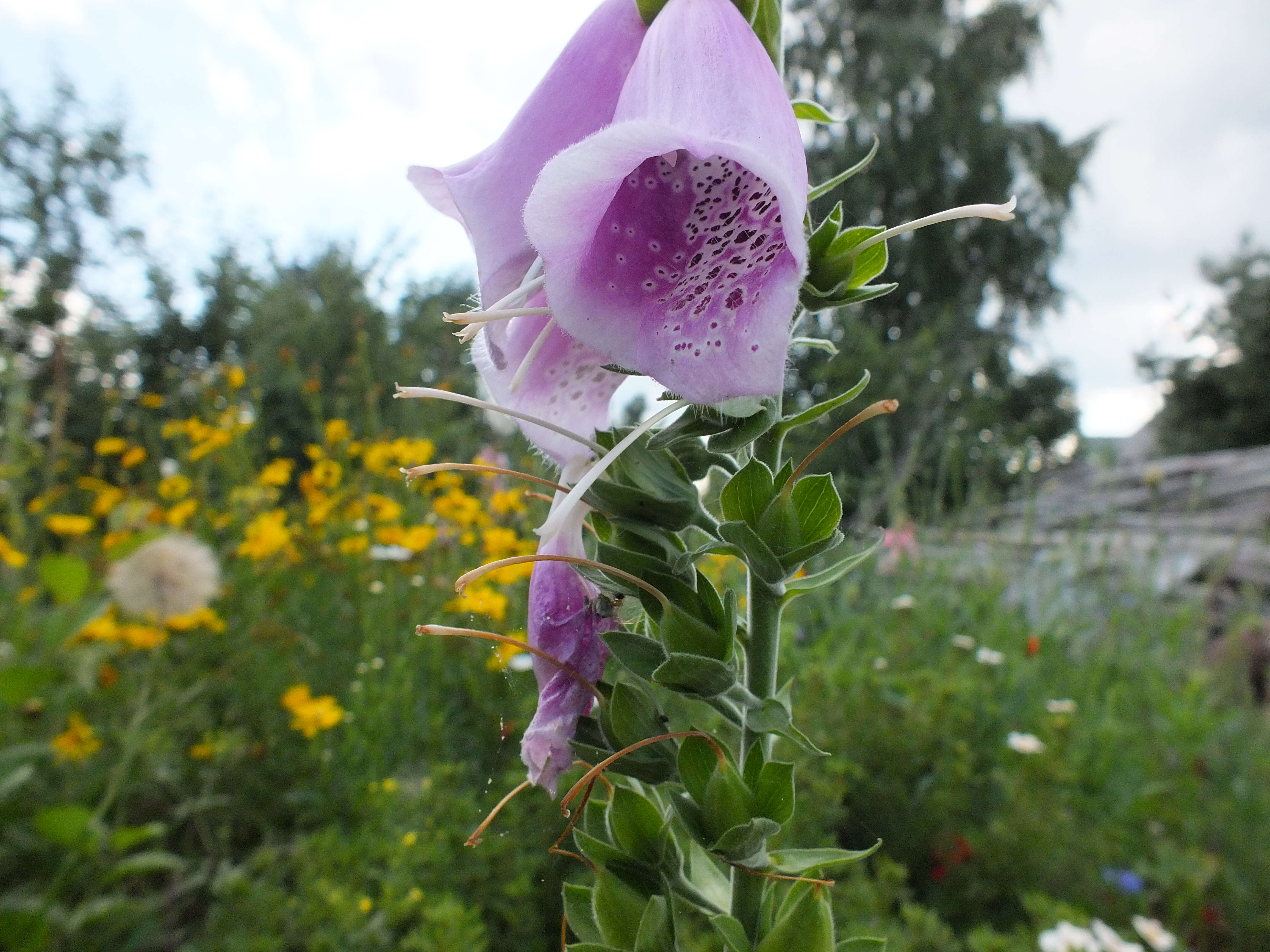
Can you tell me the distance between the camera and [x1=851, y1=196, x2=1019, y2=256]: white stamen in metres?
0.28

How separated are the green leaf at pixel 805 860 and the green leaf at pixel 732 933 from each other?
31 millimetres

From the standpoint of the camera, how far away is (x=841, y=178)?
0.32 meters

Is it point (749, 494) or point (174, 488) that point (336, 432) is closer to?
point (174, 488)

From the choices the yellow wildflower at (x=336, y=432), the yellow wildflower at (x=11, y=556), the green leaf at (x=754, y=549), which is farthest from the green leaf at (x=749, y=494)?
the yellow wildflower at (x=336, y=432)

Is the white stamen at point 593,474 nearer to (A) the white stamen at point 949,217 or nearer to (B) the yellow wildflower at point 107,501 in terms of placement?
(A) the white stamen at point 949,217

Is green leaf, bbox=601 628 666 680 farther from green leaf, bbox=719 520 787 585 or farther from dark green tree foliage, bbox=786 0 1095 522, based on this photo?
dark green tree foliage, bbox=786 0 1095 522

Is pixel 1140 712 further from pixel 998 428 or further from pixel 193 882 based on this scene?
pixel 998 428

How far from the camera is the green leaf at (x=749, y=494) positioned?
1.00ft

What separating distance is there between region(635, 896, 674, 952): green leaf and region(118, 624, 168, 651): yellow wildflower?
1448mm

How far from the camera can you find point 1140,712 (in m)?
1.82

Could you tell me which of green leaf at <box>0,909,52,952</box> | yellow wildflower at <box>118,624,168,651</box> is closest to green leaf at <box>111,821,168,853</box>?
green leaf at <box>0,909,52,952</box>

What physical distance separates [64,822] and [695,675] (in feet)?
3.86

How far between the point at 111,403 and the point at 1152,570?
3.47m

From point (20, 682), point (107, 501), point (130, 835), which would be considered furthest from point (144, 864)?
point (107, 501)
